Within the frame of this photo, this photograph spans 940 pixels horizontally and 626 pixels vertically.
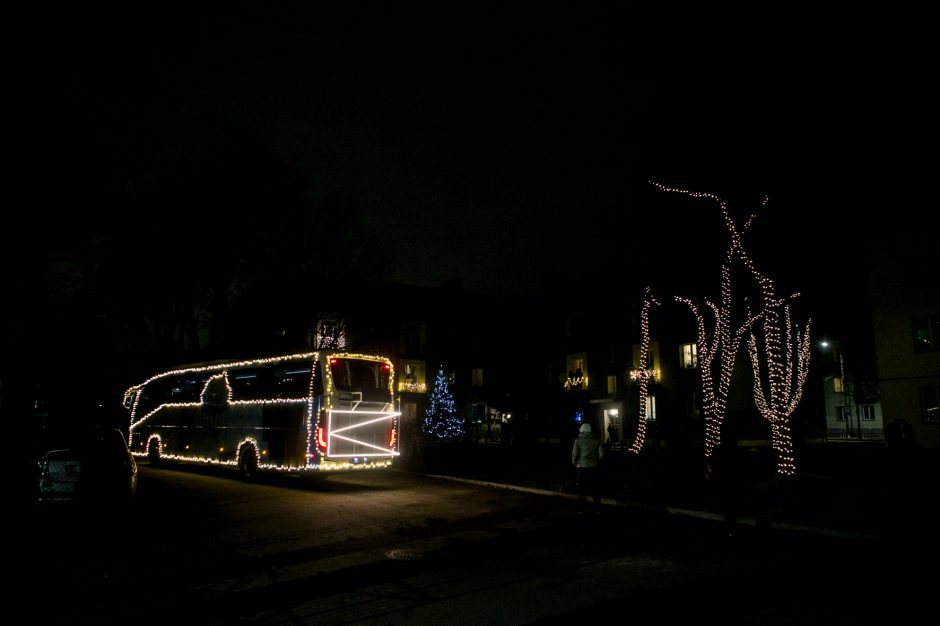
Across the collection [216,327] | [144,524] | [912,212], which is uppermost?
[912,212]

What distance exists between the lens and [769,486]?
14547 millimetres

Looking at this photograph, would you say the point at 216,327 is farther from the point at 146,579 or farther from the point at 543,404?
the point at 543,404

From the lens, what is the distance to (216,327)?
2702cm

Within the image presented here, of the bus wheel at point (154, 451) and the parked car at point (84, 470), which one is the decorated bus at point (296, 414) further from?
the parked car at point (84, 470)

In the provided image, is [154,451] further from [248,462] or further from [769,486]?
[769,486]

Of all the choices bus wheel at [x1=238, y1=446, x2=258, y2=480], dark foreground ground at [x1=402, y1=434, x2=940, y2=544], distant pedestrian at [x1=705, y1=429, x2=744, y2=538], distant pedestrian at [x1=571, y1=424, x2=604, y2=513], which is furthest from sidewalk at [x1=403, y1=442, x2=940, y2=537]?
bus wheel at [x1=238, y1=446, x2=258, y2=480]

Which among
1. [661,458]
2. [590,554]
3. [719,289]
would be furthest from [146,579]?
[719,289]

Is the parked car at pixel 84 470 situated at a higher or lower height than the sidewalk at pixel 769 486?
higher

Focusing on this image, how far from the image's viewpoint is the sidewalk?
19.8ft

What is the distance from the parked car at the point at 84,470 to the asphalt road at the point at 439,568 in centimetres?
28

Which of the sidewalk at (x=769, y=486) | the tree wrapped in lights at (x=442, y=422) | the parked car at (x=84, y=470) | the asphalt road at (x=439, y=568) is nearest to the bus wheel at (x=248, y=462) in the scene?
the asphalt road at (x=439, y=568)

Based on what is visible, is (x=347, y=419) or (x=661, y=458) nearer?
(x=661, y=458)

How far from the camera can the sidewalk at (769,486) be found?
6.02 m

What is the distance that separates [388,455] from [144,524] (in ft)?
21.4
